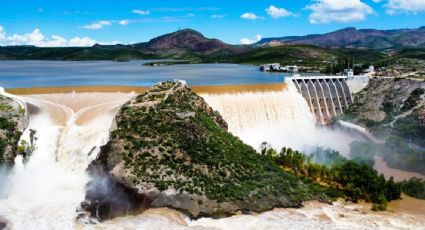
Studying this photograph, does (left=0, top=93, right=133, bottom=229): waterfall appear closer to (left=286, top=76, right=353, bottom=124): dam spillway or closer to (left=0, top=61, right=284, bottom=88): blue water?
(left=0, top=61, right=284, bottom=88): blue water

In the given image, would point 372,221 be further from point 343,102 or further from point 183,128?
point 343,102

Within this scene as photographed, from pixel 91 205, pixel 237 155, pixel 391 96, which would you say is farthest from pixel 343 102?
pixel 91 205

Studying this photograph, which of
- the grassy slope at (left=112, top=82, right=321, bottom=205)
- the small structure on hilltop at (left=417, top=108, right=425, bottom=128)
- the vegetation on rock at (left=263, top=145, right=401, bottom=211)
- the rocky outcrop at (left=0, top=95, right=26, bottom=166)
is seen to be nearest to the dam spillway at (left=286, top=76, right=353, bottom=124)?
the small structure on hilltop at (left=417, top=108, right=425, bottom=128)

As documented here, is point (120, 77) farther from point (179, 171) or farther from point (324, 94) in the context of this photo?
point (179, 171)

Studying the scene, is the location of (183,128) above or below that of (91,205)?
above

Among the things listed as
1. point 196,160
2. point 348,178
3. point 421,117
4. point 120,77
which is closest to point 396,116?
point 421,117
